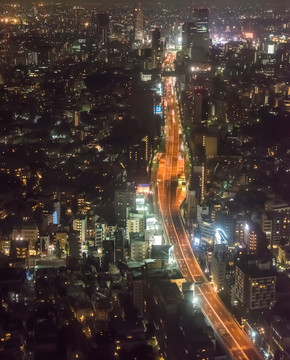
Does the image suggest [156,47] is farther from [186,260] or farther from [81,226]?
[186,260]

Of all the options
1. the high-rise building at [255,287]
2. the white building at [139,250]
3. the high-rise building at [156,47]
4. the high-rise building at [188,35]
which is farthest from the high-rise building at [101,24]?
the high-rise building at [255,287]

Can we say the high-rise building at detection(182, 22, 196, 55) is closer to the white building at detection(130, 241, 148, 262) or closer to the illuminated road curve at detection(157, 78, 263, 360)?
the illuminated road curve at detection(157, 78, 263, 360)

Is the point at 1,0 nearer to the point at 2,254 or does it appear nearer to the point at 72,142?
the point at 72,142

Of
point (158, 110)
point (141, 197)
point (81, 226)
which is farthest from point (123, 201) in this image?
point (158, 110)

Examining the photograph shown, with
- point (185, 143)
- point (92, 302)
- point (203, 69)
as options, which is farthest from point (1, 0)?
point (92, 302)

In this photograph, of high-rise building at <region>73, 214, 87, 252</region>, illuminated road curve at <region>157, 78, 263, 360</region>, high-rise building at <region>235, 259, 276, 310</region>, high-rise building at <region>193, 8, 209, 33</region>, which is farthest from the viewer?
high-rise building at <region>193, 8, 209, 33</region>

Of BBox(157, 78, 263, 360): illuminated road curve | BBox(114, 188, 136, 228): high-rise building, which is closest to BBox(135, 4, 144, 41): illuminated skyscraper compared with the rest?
BBox(157, 78, 263, 360): illuminated road curve

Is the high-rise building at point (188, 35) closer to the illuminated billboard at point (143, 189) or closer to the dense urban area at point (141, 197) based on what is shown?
the dense urban area at point (141, 197)
